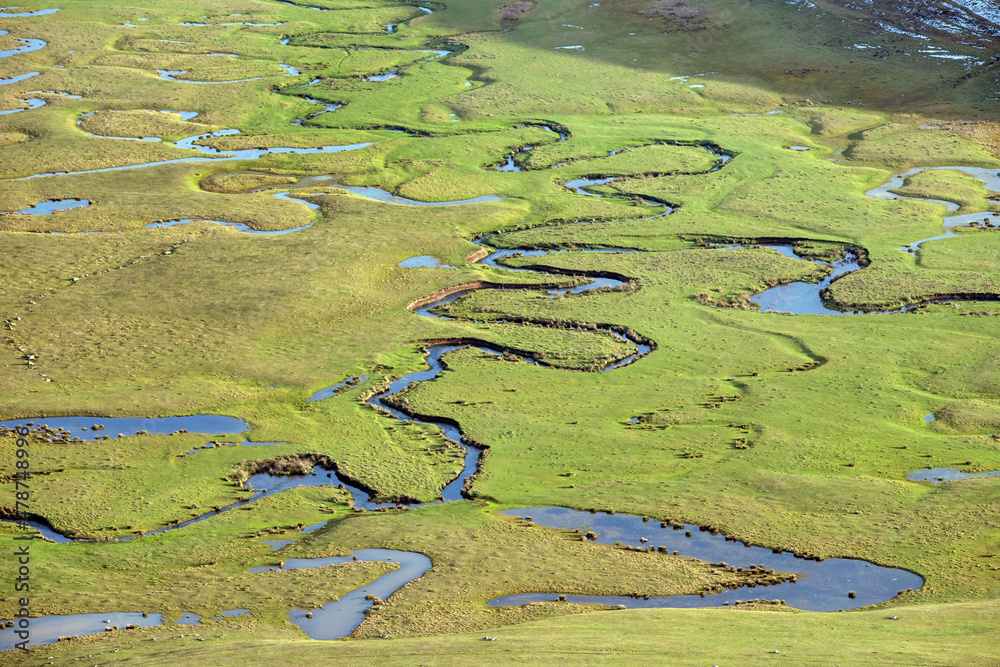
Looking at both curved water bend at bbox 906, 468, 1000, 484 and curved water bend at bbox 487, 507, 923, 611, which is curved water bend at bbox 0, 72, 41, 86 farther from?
curved water bend at bbox 906, 468, 1000, 484

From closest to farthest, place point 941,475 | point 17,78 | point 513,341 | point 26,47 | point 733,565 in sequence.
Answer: point 733,565 < point 941,475 < point 513,341 < point 17,78 < point 26,47

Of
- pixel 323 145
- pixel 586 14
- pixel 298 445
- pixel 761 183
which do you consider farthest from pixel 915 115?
pixel 298 445

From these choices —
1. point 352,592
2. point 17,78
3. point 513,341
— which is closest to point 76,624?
point 352,592

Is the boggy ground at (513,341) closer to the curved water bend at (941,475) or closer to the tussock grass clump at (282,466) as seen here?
the curved water bend at (941,475)

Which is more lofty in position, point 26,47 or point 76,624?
point 26,47

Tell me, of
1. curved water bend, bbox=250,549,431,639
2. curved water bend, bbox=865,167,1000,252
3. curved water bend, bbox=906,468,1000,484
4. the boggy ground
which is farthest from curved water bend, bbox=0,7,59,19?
curved water bend, bbox=906,468,1000,484

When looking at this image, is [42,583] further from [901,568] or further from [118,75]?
[118,75]

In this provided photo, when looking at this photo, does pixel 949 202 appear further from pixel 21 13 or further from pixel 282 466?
pixel 21 13
